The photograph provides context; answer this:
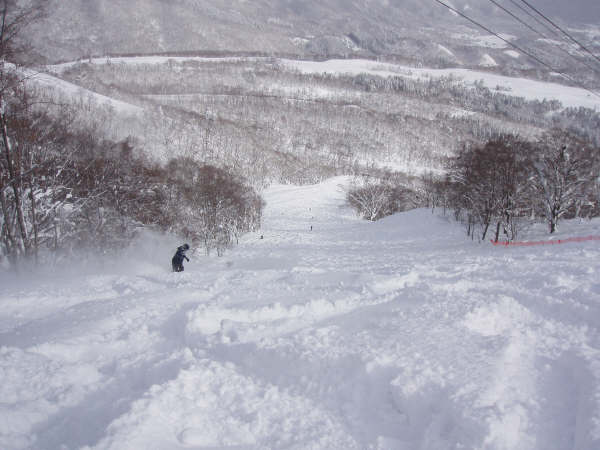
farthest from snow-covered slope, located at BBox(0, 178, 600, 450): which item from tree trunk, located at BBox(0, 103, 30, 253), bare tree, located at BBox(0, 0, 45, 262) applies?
bare tree, located at BBox(0, 0, 45, 262)

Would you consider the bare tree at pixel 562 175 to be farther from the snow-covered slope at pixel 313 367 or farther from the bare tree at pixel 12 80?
the bare tree at pixel 12 80

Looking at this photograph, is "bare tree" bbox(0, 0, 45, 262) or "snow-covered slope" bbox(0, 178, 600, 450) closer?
"snow-covered slope" bbox(0, 178, 600, 450)

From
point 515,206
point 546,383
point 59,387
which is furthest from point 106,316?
→ point 515,206

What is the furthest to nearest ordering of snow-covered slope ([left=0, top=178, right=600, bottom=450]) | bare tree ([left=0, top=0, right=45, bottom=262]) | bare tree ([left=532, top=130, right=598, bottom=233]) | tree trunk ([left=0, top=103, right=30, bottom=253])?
bare tree ([left=532, top=130, right=598, bottom=233]), tree trunk ([left=0, top=103, right=30, bottom=253]), bare tree ([left=0, top=0, right=45, bottom=262]), snow-covered slope ([left=0, top=178, right=600, bottom=450])

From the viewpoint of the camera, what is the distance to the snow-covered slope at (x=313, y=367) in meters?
3.55

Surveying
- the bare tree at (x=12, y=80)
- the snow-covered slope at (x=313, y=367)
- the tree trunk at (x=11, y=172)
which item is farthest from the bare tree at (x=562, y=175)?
the tree trunk at (x=11, y=172)

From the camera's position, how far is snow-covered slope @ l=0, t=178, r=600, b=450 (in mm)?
3547

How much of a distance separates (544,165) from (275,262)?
20.9m

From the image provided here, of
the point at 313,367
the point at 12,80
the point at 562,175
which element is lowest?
the point at 313,367

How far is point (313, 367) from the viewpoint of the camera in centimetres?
454

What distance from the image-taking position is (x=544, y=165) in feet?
76.5

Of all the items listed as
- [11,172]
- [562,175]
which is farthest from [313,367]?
[562,175]

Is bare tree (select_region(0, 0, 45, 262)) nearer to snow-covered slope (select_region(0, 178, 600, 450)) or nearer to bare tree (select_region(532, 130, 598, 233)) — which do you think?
snow-covered slope (select_region(0, 178, 600, 450))

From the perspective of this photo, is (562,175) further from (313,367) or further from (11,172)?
(11,172)
